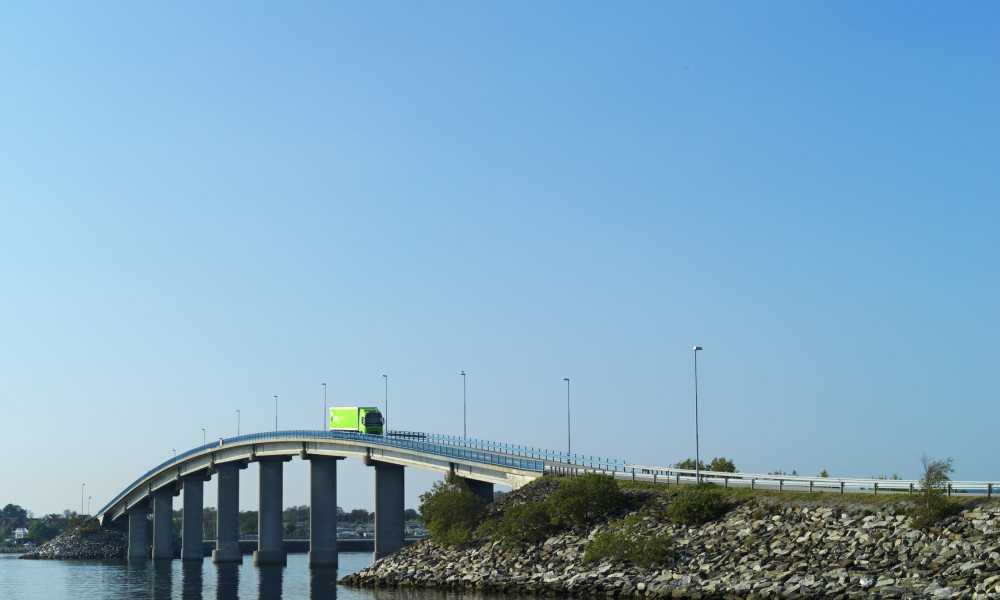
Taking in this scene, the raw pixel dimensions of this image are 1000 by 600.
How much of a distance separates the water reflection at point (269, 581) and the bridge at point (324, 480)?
415 cm

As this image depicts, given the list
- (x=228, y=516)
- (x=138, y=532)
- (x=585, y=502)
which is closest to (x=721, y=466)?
(x=585, y=502)

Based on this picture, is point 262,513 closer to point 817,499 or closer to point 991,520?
point 817,499

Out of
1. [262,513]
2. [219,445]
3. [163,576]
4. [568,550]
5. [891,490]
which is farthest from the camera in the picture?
[219,445]

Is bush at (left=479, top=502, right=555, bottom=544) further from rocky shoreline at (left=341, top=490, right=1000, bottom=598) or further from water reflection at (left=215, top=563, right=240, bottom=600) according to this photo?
water reflection at (left=215, top=563, right=240, bottom=600)

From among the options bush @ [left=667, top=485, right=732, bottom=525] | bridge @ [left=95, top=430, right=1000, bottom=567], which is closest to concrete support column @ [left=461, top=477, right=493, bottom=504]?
bridge @ [left=95, top=430, right=1000, bottom=567]

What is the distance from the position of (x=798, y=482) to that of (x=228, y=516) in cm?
9400

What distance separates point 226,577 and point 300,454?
1579cm

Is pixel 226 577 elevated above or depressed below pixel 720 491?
below

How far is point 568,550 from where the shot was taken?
73688 millimetres

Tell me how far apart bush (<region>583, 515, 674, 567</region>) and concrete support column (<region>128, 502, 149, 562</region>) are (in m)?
135

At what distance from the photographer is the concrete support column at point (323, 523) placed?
120 metres

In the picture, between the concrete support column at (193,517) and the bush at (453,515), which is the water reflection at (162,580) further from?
the bush at (453,515)

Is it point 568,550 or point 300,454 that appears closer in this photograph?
point 568,550

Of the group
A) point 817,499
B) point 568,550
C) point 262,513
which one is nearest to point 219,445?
point 262,513
